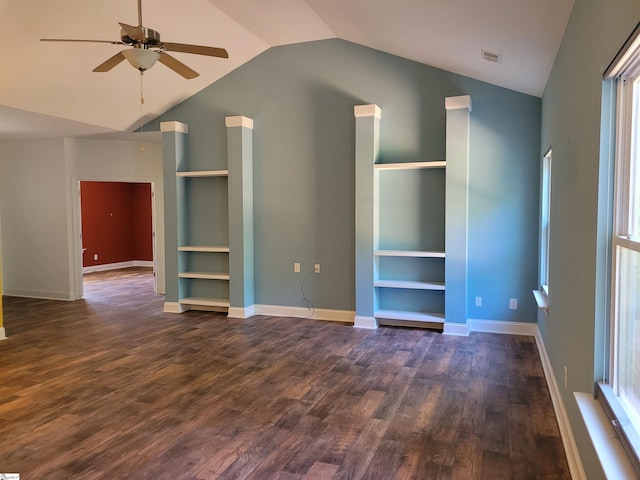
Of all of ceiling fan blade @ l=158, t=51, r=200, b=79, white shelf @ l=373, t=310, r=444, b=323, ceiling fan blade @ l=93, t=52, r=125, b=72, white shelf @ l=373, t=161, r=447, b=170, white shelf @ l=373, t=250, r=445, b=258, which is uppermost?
ceiling fan blade @ l=93, t=52, r=125, b=72

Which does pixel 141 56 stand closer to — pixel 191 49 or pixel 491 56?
pixel 191 49

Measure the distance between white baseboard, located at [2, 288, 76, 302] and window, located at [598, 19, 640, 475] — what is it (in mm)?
7573

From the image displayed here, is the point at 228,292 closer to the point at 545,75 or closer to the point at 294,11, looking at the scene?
the point at 294,11

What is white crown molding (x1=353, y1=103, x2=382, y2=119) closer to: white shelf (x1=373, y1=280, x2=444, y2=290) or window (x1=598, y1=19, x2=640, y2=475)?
white shelf (x1=373, y1=280, x2=444, y2=290)

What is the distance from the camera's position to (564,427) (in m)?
2.83

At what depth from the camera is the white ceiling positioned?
3.71 metres

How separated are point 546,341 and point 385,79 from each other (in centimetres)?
340

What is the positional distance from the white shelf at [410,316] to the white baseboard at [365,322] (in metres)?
0.08

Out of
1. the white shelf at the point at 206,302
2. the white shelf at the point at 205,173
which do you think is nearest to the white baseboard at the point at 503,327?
the white shelf at the point at 206,302

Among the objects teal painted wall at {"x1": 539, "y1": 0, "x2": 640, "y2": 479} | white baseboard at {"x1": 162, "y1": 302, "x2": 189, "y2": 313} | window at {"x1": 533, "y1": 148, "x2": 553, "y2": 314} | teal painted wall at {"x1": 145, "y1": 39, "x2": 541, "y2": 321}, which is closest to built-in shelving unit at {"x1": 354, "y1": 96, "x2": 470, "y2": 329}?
teal painted wall at {"x1": 145, "y1": 39, "x2": 541, "y2": 321}

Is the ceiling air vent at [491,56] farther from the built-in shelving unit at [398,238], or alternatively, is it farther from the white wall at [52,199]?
the white wall at [52,199]

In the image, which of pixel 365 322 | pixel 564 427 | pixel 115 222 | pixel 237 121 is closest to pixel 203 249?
pixel 237 121

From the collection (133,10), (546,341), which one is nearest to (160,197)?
(133,10)

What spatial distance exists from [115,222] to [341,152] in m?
7.69
